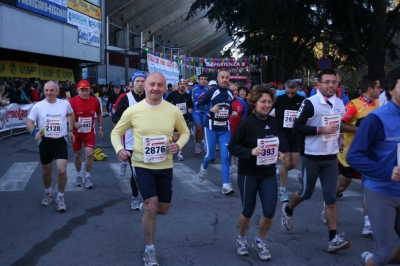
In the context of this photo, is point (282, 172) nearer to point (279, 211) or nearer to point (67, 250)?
point (279, 211)

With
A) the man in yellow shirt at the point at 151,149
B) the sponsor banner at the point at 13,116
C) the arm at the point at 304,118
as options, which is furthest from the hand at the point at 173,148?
the sponsor banner at the point at 13,116

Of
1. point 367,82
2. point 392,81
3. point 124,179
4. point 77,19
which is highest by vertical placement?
point 77,19

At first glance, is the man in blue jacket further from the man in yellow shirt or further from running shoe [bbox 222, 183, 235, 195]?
running shoe [bbox 222, 183, 235, 195]

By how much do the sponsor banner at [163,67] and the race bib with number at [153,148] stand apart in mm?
25073

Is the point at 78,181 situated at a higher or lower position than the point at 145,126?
lower

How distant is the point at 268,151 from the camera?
5406 millimetres

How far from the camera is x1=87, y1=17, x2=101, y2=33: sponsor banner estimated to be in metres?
33.9

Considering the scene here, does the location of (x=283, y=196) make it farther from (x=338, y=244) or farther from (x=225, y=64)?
(x=225, y=64)

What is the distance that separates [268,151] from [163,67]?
3047 cm

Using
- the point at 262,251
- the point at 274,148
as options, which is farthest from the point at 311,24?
the point at 262,251

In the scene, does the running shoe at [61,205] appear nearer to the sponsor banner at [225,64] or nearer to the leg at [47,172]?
the leg at [47,172]

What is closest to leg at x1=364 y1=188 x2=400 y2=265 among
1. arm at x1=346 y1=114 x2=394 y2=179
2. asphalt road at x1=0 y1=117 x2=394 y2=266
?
arm at x1=346 y1=114 x2=394 y2=179

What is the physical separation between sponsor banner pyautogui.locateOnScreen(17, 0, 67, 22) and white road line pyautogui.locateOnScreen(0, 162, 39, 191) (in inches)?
564

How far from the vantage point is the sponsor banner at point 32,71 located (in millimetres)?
25041
